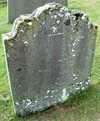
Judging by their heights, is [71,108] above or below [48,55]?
below

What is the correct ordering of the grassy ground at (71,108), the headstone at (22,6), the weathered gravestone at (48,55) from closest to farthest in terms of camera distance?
the weathered gravestone at (48,55) → the grassy ground at (71,108) → the headstone at (22,6)

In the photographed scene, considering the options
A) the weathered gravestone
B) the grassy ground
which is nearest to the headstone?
the grassy ground

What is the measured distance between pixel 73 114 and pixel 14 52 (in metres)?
1.19

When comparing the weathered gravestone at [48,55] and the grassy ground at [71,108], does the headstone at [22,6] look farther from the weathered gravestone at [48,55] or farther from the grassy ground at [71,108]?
the weathered gravestone at [48,55]

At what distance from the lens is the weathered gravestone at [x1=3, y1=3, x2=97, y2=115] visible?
311cm

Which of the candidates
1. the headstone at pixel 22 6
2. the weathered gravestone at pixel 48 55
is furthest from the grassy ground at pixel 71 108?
the headstone at pixel 22 6

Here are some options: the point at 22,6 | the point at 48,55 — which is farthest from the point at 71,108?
the point at 22,6

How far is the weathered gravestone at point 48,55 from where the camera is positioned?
122 inches

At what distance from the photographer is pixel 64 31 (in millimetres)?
3301

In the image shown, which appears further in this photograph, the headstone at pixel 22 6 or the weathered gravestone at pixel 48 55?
the headstone at pixel 22 6

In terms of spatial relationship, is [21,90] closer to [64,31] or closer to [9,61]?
[9,61]

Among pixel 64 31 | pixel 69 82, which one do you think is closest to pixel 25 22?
pixel 64 31

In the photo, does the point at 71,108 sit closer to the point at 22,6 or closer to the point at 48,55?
the point at 48,55

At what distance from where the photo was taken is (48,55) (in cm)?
333
